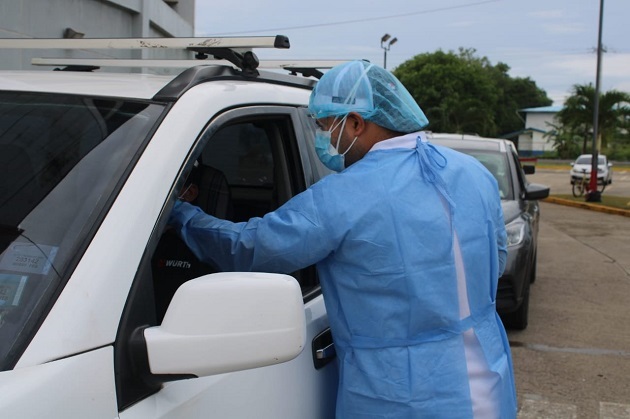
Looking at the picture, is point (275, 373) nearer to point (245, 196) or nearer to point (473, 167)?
→ point (473, 167)

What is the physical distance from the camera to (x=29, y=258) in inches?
61.9

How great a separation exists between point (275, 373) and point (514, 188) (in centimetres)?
651

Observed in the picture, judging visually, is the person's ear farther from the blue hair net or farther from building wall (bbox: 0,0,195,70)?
building wall (bbox: 0,0,195,70)

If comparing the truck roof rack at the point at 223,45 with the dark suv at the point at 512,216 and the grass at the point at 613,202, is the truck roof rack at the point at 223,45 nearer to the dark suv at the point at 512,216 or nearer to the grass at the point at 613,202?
the dark suv at the point at 512,216

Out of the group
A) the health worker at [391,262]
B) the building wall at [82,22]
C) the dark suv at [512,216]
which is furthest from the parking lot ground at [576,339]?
the building wall at [82,22]

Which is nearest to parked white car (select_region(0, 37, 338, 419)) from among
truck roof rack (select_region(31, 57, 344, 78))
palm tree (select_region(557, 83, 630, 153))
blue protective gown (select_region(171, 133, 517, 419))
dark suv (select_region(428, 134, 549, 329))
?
blue protective gown (select_region(171, 133, 517, 419))

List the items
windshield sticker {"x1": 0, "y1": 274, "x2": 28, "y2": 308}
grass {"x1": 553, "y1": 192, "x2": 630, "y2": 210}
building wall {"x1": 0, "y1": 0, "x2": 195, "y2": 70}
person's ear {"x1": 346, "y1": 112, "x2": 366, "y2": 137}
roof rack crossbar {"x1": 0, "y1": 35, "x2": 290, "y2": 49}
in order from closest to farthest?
windshield sticker {"x1": 0, "y1": 274, "x2": 28, "y2": 308} → roof rack crossbar {"x1": 0, "y1": 35, "x2": 290, "y2": 49} → person's ear {"x1": 346, "y1": 112, "x2": 366, "y2": 137} → building wall {"x1": 0, "y1": 0, "x2": 195, "y2": 70} → grass {"x1": 553, "y1": 192, "x2": 630, "y2": 210}

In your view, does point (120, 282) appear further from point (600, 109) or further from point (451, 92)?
point (451, 92)

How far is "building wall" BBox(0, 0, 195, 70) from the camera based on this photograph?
7.28 m

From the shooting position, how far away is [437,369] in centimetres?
197

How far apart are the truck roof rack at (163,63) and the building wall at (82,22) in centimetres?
282

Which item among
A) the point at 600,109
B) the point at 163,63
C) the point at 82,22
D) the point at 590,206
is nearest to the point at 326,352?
the point at 163,63

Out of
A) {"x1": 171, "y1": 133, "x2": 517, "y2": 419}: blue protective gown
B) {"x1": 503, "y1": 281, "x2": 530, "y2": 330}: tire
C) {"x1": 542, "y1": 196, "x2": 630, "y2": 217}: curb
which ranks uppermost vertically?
{"x1": 171, "y1": 133, "x2": 517, "y2": 419}: blue protective gown

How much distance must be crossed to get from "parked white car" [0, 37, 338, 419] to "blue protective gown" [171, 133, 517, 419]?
228 millimetres
